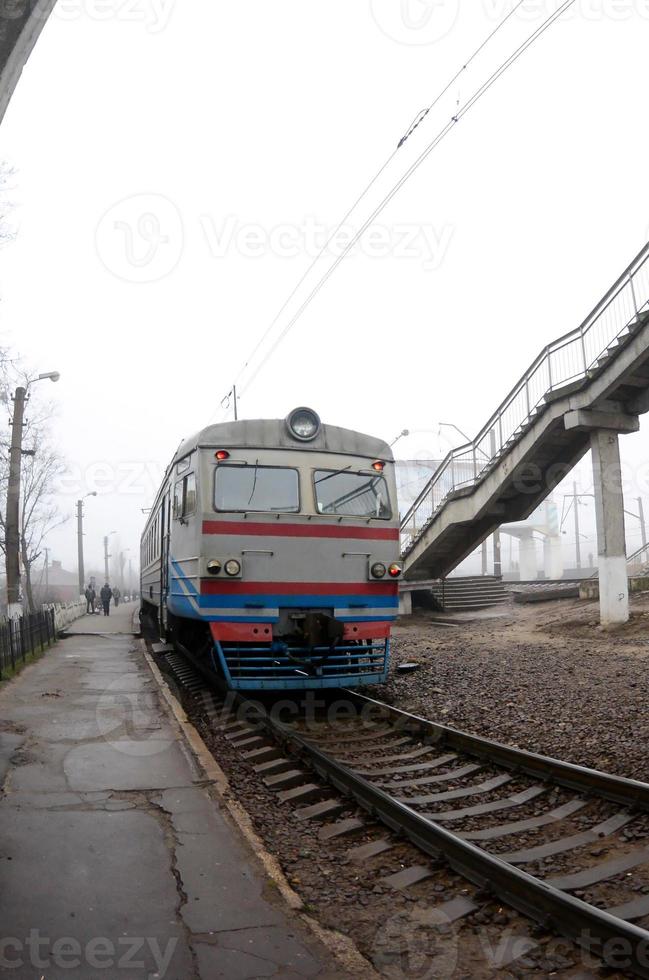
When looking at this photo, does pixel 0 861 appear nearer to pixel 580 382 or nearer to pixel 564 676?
pixel 564 676

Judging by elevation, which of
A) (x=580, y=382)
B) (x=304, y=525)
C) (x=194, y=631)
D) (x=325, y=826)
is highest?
(x=580, y=382)

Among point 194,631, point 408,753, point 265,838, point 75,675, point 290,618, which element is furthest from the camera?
point 75,675

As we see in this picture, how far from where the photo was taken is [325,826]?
531cm

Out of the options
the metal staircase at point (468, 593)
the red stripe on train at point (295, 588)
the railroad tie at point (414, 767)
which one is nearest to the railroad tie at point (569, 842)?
the railroad tie at point (414, 767)

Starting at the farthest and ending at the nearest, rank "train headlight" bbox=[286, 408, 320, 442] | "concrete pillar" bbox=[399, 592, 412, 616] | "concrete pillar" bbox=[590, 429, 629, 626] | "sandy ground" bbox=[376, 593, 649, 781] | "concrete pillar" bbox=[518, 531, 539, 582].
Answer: "concrete pillar" bbox=[518, 531, 539, 582] < "concrete pillar" bbox=[399, 592, 412, 616] < "concrete pillar" bbox=[590, 429, 629, 626] < "train headlight" bbox=[286, 408, 320, 442] < "sandy ground" bbox=[376, 593, 649, 781]

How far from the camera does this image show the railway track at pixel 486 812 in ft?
12.3

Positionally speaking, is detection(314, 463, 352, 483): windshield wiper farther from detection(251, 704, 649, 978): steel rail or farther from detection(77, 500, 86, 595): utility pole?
detection(77, 500, 86, 595): utility pole

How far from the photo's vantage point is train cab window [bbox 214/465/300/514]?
8852mm

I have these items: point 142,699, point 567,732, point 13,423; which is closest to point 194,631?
point 142,699

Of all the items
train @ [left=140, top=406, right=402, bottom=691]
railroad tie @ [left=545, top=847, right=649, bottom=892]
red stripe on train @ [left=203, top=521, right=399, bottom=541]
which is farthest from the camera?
red stripe on train @ [left=203, top=521, right=399, bottom=541]

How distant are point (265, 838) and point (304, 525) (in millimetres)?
4346

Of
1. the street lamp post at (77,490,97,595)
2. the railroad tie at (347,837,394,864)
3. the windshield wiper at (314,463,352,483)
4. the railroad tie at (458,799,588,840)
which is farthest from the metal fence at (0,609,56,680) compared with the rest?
the street lamp post at (77,490,97,595)

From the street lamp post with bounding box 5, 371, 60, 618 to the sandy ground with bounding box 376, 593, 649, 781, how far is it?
32.8ft

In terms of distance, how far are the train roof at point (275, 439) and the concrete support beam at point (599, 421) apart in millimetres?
6584
